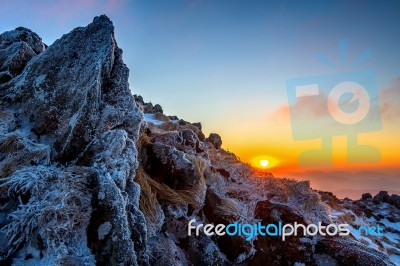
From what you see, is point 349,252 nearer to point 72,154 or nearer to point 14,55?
point 72,154

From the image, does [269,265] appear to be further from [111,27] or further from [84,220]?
[111,27]

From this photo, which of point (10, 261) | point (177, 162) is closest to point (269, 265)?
point (177, 162)

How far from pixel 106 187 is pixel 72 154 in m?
1.37

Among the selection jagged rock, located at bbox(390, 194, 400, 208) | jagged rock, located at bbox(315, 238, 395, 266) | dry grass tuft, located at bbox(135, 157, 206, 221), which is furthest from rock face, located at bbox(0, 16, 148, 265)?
jagged rock, located at bbox(390, 194, 400, 208)

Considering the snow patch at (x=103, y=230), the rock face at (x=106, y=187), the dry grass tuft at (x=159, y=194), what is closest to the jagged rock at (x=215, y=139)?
the rock face at (x=106, y=187)

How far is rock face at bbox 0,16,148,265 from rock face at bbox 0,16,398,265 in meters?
0.02

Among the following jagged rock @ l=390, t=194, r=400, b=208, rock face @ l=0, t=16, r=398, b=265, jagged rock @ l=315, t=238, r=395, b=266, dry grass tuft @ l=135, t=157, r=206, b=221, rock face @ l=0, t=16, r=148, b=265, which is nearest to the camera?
rock face @ l=0, t=16, r=148, b=265

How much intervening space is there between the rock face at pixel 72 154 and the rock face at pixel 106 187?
0.8 inches

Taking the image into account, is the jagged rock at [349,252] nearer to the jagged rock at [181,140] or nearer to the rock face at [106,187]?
the rock face at [106,187]

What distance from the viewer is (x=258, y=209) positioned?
339 inches

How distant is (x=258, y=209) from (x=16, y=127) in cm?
694

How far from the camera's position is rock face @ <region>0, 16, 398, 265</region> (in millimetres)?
4023

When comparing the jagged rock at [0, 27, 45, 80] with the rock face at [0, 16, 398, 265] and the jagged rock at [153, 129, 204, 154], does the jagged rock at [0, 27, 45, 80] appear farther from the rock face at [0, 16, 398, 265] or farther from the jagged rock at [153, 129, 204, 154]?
the jagged rock at [153, 129, 204, 154]

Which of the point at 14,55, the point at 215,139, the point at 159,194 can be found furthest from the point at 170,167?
the point at 215,139
